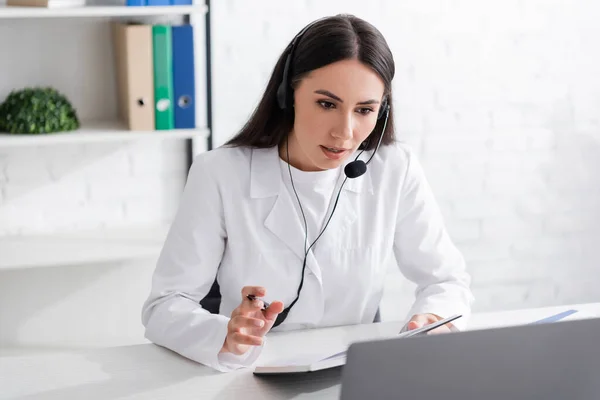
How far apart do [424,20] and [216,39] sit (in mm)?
→ 672

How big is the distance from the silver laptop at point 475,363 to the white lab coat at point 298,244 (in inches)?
22.6

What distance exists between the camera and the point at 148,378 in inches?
52.6

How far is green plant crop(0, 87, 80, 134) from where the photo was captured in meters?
2.29

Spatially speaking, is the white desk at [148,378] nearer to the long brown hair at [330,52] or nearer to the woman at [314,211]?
the woman at [314,211]

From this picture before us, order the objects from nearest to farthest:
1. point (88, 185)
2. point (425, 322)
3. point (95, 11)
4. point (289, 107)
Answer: point (425, 322) < point (289, 107) < point (95, 11) < point (88, 185)

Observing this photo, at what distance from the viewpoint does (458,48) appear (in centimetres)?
A: 281

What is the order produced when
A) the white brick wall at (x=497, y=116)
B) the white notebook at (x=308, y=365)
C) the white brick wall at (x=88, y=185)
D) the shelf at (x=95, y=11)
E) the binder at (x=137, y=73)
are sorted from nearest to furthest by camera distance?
the white notebook at (x=308, y=365) < the shelf at (x=95, y=11) < the binder at (x=137, y=73) < the white brick wall at (x=88, y=185) < the white brick wall at (x=497, y=116)

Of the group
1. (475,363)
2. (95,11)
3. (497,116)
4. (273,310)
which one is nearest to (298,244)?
(273,310)

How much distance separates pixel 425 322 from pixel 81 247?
4.01 feet

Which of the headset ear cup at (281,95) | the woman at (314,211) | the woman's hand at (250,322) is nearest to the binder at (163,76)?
the woman at (314,211)

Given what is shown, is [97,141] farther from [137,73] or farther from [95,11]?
[95,11]

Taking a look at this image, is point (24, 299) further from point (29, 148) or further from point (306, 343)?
point (306, 343)

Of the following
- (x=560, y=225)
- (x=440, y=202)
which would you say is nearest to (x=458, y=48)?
(x=440, y=202)

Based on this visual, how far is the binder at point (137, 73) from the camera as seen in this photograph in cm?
228
